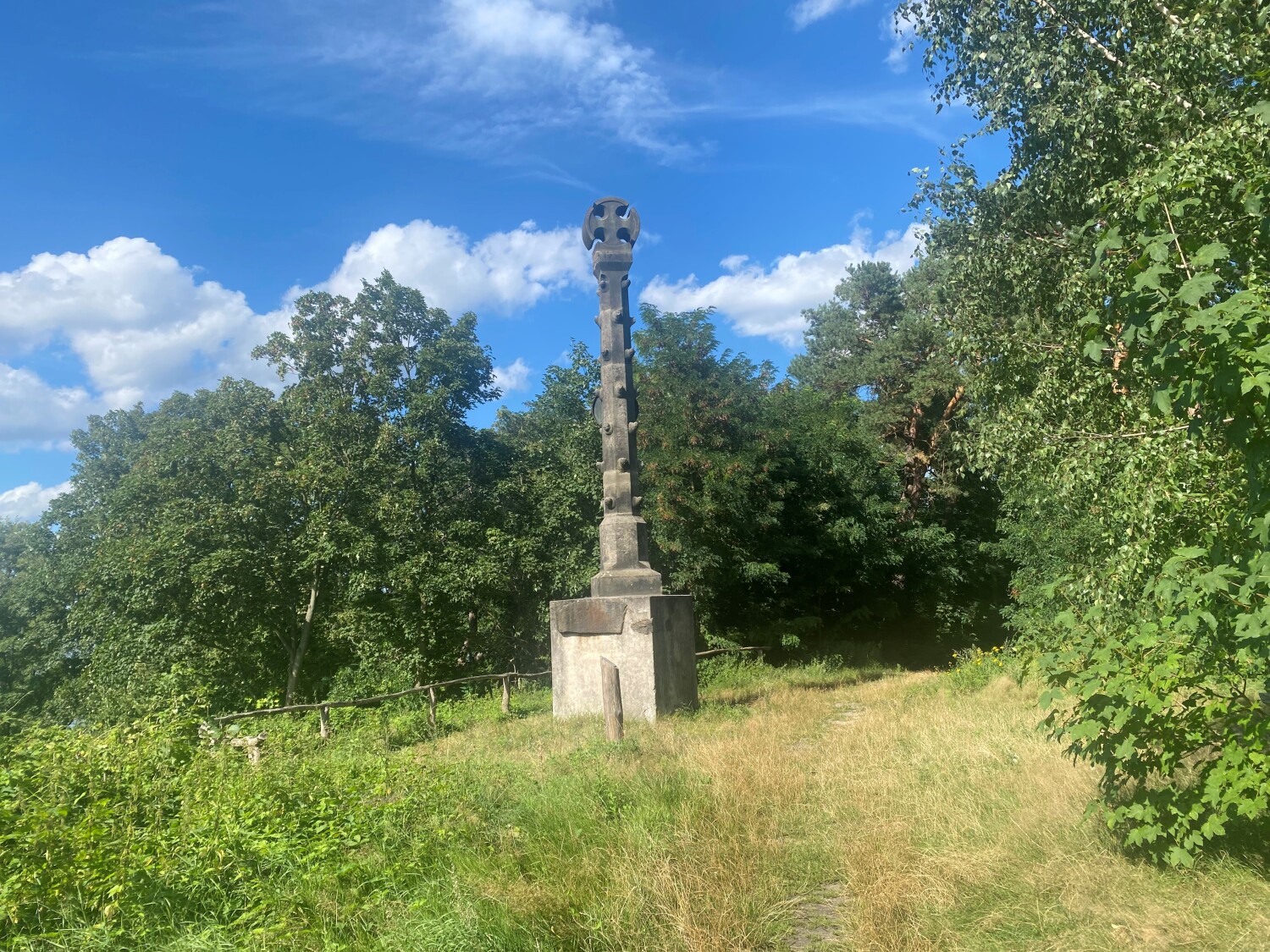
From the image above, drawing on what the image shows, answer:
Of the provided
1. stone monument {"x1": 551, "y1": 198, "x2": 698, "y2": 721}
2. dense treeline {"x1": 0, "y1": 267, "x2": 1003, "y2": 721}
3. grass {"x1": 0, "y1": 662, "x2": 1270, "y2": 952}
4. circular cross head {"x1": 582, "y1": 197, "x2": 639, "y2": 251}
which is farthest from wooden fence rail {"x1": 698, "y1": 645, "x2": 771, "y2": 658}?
grass {"x1": 0, "y1": 662, "x2": 1270, "y2": 952}

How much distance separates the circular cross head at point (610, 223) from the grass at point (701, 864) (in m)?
7.49

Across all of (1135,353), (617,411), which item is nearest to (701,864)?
(1135,353)

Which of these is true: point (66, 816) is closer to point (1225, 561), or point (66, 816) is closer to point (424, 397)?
point (1225, 561)

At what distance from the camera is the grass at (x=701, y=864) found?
380 centimetres

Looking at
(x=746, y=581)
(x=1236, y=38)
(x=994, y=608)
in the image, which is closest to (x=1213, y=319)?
(x=1236, y=38)

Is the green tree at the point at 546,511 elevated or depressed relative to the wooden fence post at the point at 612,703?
Result: elevated

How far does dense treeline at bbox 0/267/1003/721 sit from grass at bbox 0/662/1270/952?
12.2m

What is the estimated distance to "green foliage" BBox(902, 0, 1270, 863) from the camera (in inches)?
138

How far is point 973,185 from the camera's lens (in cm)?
1180

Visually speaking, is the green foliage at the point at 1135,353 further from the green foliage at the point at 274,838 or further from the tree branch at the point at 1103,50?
the green foliage at the point at 274,838

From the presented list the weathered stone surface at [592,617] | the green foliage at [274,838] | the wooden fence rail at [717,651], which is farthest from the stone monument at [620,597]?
the wooden fence rail at [717,651]

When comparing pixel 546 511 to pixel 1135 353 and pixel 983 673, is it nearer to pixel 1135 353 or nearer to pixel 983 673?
pixel 983 673

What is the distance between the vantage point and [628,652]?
10391 mm

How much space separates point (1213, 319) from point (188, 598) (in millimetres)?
20017
